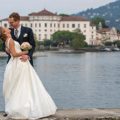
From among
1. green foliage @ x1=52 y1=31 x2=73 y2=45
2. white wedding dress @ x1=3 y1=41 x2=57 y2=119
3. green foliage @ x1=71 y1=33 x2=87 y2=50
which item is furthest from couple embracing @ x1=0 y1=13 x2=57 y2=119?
green foliage @ x1=52 y1=31 x2=73 y2=45

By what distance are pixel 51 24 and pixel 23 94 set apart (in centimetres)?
16761

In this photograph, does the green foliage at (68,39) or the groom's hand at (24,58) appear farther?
the green foliage at (68,39)

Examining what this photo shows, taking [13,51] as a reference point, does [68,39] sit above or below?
below

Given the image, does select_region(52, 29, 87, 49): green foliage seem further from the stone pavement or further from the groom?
the groom

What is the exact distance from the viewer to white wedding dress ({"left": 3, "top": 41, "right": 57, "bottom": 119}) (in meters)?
6.61

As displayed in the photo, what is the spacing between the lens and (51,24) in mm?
173875

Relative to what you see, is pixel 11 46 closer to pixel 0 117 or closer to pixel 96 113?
pixel 0 117

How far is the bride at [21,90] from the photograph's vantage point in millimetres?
6609

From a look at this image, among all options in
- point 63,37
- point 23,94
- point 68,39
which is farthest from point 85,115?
point 68,39

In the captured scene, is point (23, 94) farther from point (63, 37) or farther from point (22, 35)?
point (63, 37)

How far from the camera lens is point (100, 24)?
626 feet

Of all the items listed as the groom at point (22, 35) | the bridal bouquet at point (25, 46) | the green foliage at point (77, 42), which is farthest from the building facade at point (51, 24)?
the bridal bouquet at point (25, 46)

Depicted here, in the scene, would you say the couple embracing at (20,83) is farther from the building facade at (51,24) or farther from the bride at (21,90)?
the building facade at (51,24)

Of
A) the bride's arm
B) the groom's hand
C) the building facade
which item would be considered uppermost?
the bride's arm
